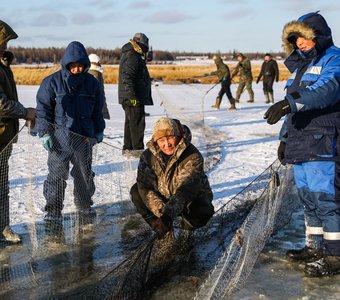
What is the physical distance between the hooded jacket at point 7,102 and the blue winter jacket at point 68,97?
0.29 meters

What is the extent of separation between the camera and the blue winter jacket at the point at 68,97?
4.53 metres

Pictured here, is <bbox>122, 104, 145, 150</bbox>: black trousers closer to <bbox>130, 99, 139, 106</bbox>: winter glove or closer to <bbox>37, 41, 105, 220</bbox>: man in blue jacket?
<bbox>130, 99, 139, 106</bbox>: winter glove

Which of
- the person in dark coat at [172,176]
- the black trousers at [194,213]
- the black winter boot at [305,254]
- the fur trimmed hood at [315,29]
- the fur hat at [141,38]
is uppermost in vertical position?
the fur hat at [141,38]

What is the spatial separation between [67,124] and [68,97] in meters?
0.26

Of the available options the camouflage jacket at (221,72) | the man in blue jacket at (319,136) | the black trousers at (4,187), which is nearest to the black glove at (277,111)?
the man in blue jacket at (319,136)

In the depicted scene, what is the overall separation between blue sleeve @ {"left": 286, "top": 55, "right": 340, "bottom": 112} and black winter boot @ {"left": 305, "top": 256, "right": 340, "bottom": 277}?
1.19 m

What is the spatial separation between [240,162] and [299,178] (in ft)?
13.3

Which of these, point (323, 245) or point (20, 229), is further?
point (20, 229)

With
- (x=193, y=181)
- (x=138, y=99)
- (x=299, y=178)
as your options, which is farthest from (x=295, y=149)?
(x=138, y=99)

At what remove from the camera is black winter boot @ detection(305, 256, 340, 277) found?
12.4ft

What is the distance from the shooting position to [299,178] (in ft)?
13.0

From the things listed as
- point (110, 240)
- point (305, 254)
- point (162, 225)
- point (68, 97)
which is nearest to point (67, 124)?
point (68, 97)

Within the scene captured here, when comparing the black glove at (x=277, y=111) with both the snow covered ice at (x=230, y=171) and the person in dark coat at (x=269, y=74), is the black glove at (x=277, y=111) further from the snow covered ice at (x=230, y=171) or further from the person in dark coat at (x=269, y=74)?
the person in dark coat at (x=269, y=74)

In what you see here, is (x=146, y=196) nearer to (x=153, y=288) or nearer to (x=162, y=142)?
(x=162, y=142)
